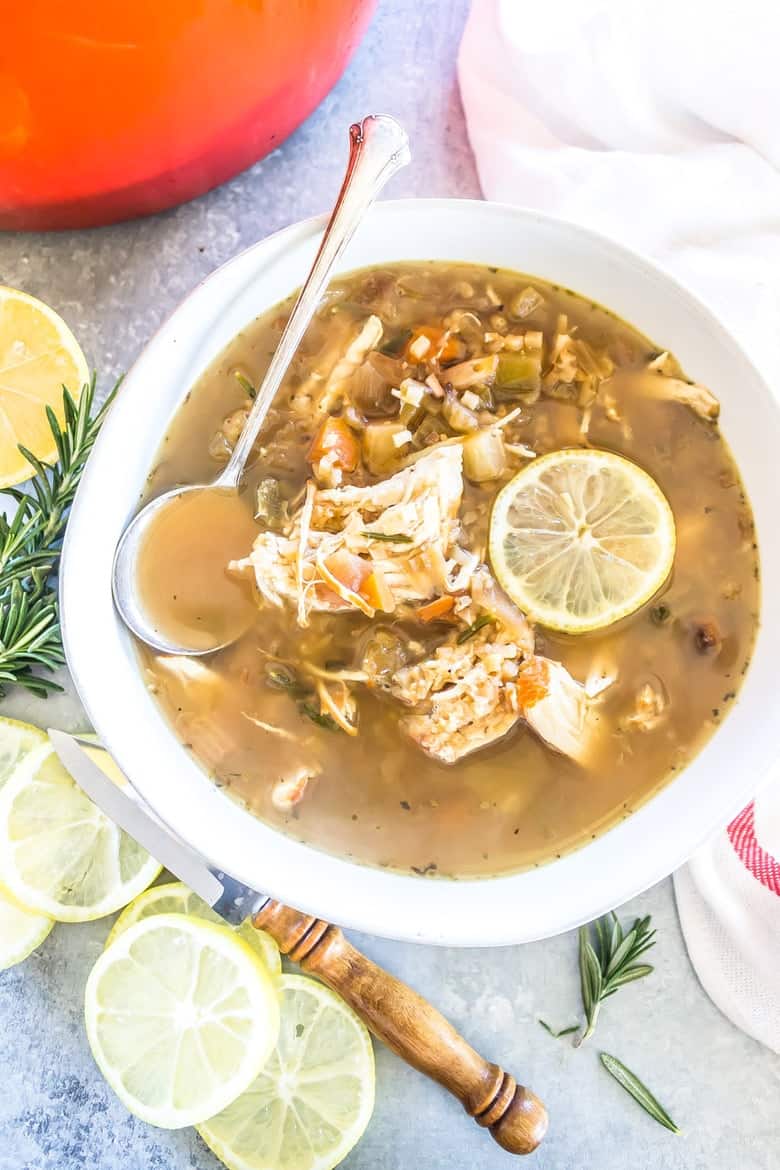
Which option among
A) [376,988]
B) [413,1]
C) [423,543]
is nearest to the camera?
[423,543]

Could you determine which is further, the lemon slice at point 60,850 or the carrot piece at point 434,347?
the lemon slice at point 60,850

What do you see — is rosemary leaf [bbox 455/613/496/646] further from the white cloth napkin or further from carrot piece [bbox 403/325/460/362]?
the white cloth napkin

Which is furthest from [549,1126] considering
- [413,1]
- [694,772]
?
[413,1]

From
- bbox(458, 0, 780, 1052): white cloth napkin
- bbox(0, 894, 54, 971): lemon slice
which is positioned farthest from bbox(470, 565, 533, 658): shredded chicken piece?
bbox(0, 894, 54, 971): lemon slice

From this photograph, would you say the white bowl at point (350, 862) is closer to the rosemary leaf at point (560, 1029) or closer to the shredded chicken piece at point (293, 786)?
the shredded chicken piece at point (293, 786)

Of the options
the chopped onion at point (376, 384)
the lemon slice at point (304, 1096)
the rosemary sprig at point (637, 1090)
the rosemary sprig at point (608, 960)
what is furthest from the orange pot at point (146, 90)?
the rosemary sprig at point (637, 1090)

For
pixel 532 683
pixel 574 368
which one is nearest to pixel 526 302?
pixel 574 368

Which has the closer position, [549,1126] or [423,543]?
[423,543]

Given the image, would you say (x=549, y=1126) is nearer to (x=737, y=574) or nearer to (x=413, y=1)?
(x=737, y=574)
